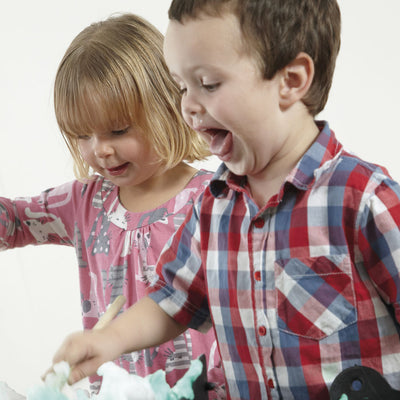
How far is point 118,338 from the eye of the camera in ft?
2.33

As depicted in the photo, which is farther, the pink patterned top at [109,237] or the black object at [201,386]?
the pink patterned top at [109,237]

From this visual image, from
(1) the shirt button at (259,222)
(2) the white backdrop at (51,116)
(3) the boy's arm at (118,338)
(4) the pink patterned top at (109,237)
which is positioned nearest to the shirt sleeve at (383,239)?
(1) the shirt button at (259,222)

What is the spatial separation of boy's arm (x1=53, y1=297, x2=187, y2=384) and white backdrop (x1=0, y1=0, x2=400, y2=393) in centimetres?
101

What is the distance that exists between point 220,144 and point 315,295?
178mm

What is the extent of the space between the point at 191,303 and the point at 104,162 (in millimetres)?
298

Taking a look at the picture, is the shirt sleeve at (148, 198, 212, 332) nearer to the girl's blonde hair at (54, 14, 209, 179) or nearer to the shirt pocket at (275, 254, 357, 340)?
the shirt pocket at (275, 254, 357, 340)

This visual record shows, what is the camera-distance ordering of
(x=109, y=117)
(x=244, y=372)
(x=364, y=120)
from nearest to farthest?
1. (x=244, y=372)
2. (x=109, y=117)
3. (x=364, y=120)

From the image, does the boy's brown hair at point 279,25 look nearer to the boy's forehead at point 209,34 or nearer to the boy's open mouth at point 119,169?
the boy's forehead at point 209,34

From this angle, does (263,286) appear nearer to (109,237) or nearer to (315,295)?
(315,295)

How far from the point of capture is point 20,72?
1.85m

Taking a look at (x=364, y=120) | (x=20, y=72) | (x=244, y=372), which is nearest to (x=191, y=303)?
(x=244, y=372)

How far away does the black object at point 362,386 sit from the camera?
59cm

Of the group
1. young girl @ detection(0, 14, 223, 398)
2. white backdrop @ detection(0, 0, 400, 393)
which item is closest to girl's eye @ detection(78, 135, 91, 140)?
young girl @ detection(0, 14, 223, 398)

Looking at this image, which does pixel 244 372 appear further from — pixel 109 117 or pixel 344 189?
pixel 109 117
